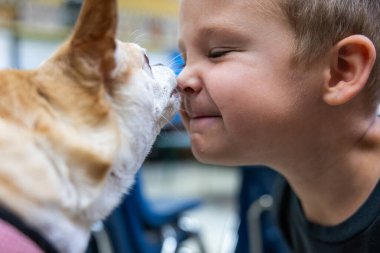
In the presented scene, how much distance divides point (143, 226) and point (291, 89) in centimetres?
84

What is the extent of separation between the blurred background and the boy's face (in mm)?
114

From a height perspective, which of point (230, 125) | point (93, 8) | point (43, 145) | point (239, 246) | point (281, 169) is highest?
point (93, 8)

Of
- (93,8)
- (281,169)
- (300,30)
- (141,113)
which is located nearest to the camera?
(93,8)

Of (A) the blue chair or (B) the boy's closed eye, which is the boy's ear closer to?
(B) the boy's closed eye

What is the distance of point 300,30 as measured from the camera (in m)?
0.74

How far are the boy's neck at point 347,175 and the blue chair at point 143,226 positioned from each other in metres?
0.54

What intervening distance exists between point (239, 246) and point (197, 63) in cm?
85

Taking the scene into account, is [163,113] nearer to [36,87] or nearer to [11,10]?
[36,87]

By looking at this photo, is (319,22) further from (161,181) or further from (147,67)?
(161,181)

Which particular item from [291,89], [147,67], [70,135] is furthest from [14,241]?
[291,89]

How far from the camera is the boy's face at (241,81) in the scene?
0.74 metres

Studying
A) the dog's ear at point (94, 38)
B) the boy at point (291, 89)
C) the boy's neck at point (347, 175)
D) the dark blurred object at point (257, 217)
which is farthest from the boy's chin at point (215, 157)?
the dark blurred object at point (257, 217)

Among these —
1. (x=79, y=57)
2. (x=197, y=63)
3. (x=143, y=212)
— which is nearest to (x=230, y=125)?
(x=197, y=63)

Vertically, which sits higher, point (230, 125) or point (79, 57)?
point (79, 57)
